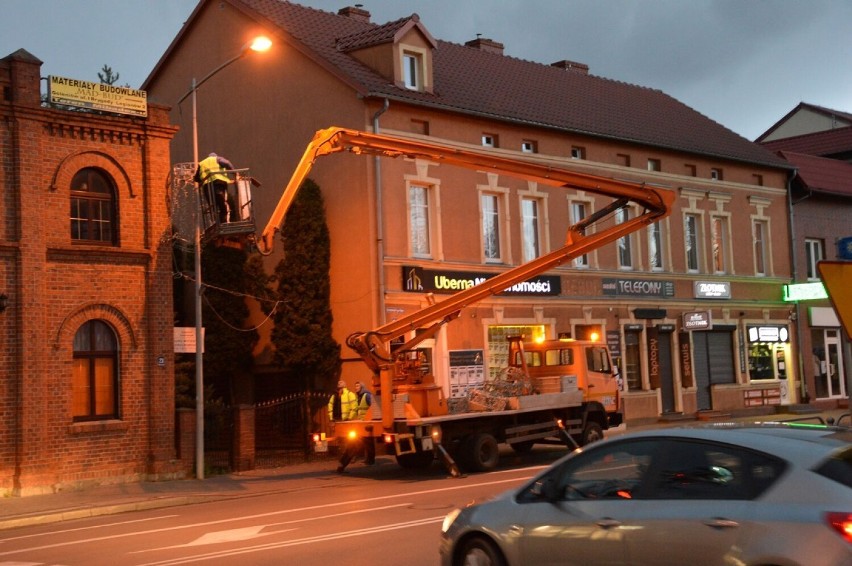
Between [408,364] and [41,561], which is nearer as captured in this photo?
[41,561]

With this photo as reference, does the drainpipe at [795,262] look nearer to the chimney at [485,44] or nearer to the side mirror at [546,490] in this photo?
the chimney at [485,44]

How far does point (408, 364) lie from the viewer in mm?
22359

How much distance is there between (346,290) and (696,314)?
13903 mm

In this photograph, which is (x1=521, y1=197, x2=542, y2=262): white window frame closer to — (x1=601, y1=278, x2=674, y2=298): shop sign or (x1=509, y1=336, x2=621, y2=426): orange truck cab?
(x1=601, y1=278, x2=674, y2=298): shop sign

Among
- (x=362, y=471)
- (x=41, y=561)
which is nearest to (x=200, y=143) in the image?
(x=362, y=471)

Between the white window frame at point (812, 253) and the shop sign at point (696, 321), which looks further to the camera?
the white window frame at point (812, 253)

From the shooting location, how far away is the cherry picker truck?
21203 mm

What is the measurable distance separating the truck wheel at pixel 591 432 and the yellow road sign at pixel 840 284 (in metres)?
15.0

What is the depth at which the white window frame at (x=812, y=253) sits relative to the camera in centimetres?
4356

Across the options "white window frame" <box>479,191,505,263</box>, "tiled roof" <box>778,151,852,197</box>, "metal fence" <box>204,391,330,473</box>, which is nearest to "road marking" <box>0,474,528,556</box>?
"metal fence" <box>204,391,330,473</box>

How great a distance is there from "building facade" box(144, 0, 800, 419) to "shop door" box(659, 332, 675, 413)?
8 centimetres

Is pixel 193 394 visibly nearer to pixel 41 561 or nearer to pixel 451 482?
pixel 451 482

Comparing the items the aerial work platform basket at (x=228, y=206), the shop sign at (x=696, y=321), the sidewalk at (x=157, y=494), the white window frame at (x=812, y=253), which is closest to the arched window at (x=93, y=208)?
the aerial work platform basket at (x=228, y=206)

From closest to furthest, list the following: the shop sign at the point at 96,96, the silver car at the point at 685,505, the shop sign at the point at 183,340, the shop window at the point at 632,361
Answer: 1. the silver car at the point at 685,505
2. the shop sign at the point at 96,96
3. the shop sign at the point at 183,340
4. the shop window at the point at 632,361
